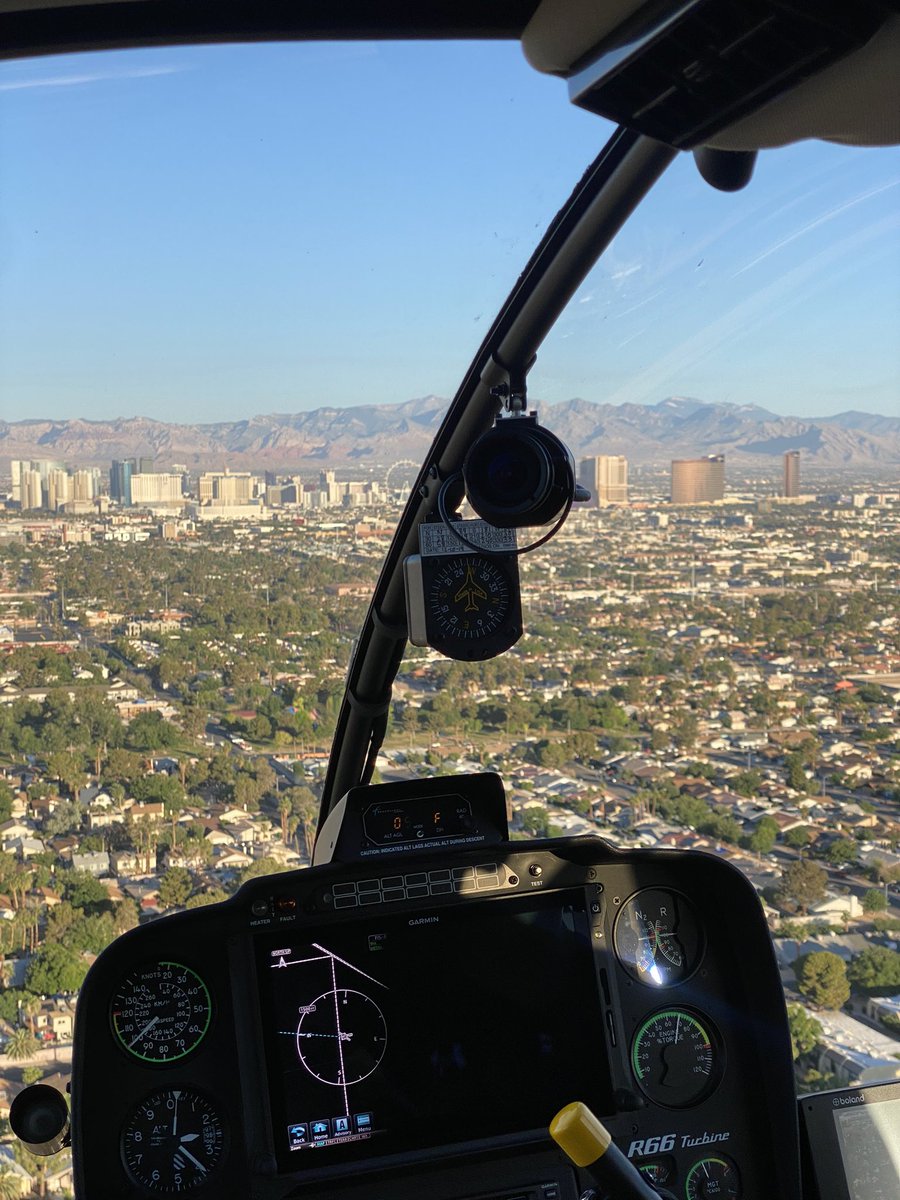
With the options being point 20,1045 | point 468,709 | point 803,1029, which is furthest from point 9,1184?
point 803,1029

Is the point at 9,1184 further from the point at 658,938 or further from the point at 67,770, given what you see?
the point at 658,938

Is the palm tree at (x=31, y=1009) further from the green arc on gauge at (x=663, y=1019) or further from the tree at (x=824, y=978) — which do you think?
the tree at (x=824, y=978)

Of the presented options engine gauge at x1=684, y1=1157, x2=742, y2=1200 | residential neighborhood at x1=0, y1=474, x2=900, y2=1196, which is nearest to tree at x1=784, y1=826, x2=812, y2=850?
residential neighborhood at x1=0, y1=474, x2=900, y2=1196

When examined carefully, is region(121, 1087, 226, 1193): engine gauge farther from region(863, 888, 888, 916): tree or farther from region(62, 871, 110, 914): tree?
region(863, 888, 888, 916): tree

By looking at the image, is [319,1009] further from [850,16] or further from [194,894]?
[850,16]

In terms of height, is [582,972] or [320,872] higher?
[320,872]

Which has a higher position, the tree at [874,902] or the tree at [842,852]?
the tree at [842,852]

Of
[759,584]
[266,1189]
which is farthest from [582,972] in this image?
[759,584]

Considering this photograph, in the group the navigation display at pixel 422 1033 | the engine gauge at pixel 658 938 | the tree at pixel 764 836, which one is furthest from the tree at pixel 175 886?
the tree at pixel 764 836
